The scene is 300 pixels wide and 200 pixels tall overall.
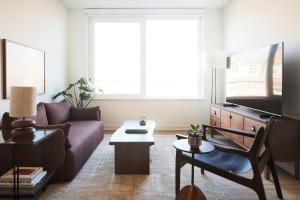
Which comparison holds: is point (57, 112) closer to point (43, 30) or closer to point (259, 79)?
point (43, 30)

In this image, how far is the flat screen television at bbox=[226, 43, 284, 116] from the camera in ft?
8.74

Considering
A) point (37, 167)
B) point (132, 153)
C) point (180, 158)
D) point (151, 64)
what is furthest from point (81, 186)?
point (151, 64)

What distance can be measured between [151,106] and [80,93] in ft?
4.97

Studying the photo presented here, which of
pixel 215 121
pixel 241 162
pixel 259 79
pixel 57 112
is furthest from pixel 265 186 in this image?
pixel 57 112

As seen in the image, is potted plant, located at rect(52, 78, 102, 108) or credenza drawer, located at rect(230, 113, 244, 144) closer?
credenza drawer, located at rect(230, 113, 244, 144)

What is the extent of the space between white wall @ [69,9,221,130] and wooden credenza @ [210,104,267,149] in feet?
2.44

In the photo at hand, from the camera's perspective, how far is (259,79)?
3.04m

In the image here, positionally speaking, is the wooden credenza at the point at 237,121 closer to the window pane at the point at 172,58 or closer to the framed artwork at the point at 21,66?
the window pane at the point at 172,58

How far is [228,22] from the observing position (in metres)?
4.80

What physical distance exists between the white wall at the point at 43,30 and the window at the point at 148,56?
0.65 metres

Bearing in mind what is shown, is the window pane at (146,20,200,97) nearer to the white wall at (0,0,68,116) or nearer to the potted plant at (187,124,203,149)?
the white wall at (0,0,68,116)

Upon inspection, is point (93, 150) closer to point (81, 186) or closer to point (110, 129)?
point (81, 186)

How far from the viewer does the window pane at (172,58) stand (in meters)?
5.21

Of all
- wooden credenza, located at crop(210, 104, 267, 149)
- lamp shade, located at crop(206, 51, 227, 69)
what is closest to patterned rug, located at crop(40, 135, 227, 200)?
wooden credenza, located at crop(210, 104, 267, 149)
